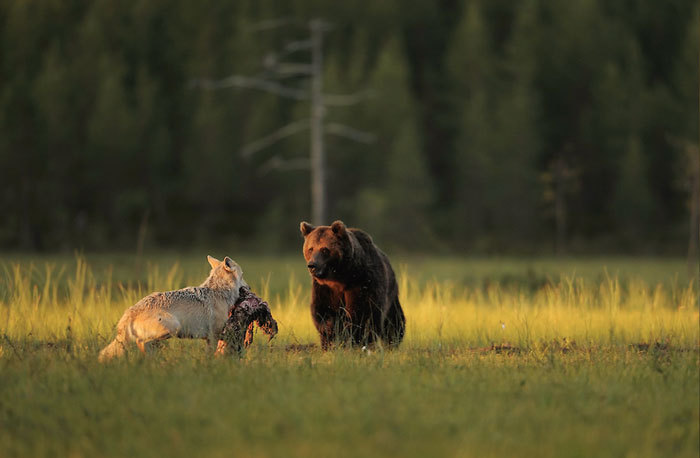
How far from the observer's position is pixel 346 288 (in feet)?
28.3

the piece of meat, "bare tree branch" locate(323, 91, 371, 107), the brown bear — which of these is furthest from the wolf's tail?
"bare tree branch" locate(323, 91, 371, 107)

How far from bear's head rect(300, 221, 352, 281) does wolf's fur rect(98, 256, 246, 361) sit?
2.88 feet

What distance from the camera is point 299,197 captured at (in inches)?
1988

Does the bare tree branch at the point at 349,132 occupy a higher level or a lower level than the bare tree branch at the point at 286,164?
higher

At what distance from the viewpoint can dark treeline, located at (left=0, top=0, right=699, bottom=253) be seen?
45.8m

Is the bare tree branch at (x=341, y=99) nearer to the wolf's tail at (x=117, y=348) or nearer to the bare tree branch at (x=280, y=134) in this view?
the bare tree branch at (x=280, y=134)

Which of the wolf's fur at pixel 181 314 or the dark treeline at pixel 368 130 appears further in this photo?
the dark treeline at pixel 368 130

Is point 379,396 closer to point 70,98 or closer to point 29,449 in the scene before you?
point 29,449

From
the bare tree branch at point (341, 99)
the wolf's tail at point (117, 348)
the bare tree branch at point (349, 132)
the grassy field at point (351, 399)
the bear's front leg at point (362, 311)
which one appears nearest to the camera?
the grassy field at point (351, 399)

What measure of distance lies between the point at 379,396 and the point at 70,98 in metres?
48.0

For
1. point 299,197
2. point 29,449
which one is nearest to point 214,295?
point 29,449

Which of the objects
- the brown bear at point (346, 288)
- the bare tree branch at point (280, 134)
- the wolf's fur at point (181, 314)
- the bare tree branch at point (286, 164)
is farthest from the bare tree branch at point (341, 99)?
the wolf's fur at point (181, 314)

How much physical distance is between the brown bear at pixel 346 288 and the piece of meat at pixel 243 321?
695 millimetres

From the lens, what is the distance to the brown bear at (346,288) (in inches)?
327
